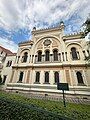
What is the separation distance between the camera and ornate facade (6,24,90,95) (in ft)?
62.4

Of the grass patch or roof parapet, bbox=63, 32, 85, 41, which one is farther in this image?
roof parapet, bbox=63, 32, 85, 41

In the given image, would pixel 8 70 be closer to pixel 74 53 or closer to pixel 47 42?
pixel 47 42

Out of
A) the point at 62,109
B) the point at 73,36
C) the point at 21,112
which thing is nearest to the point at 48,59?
the point at 73,36

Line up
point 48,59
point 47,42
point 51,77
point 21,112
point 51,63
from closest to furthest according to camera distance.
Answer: point 21,112, point 51,77, point 51,63, point 48,59, point 47,42

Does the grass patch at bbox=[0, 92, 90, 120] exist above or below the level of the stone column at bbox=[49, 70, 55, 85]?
below

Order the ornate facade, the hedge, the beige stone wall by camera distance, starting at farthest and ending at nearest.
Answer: the beige stone wall
the ornate facade
the hedge

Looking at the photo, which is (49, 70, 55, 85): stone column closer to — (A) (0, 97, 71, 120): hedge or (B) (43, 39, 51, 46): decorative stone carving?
(B) (43, 39, 51, 46): decorative stone carving

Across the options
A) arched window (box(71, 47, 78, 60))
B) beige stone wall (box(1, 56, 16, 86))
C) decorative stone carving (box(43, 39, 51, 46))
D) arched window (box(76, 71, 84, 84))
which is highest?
decorative stone carving (box(43, 39, 51, 46))

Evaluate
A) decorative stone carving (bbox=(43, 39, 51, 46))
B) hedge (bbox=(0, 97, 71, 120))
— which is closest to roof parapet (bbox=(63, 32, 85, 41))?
decorative stone carving (bbox=(43, 39, 51, 46))

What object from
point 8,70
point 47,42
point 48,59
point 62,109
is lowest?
point 62,109

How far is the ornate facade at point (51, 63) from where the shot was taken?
1903 cm

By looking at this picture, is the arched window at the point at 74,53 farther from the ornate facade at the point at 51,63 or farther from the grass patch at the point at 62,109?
the grass patch at the point at 62,109

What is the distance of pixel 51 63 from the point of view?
69.8 ft

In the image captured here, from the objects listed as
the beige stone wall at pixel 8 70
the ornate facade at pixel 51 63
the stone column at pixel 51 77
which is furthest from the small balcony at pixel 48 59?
the beige stone wall at pixel 8 70
